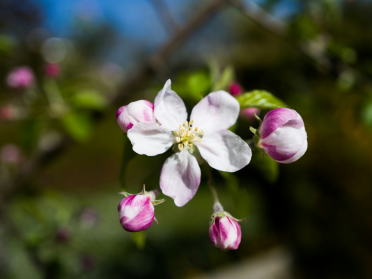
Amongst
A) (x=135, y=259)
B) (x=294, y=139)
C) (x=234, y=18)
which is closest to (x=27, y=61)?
(x=234, y=18)

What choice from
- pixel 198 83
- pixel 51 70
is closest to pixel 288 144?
pixel 198 83

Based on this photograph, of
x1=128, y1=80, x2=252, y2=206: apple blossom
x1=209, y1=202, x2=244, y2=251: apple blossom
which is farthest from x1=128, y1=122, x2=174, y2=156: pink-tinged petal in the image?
x1=209, y1=202, x2=244, y2=251: apple blossom

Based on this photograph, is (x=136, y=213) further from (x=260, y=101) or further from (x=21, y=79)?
(x=21, y=79)

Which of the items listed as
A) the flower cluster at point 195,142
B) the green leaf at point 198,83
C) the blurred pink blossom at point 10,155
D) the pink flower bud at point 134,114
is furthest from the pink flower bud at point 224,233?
the blurred pink blossom at point 10,155

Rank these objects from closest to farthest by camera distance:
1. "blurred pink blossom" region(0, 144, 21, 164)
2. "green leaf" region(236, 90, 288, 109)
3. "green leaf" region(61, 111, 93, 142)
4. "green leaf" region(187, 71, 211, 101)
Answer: "green leaf" region(236, 90, 288, 109), "green leaf" region(187, 71, 211, 101), "green leaf" region(61, 111, 93, 142), "blurred pink blossom" region(0, 144, 21, 164)

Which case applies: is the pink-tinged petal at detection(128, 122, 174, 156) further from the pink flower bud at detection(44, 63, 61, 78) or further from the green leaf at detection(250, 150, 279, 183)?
the pink flower bud at detection(44, 63, 61, 78)

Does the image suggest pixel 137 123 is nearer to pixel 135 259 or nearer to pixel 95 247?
pixel 135 259
